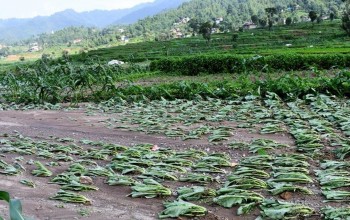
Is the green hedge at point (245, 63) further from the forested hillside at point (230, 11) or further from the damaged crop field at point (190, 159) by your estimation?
the forested hillside at point (230, 11)

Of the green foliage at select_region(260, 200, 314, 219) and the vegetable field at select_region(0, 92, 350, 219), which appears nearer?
the green foliage at select_region(260, 200, 314, 219)

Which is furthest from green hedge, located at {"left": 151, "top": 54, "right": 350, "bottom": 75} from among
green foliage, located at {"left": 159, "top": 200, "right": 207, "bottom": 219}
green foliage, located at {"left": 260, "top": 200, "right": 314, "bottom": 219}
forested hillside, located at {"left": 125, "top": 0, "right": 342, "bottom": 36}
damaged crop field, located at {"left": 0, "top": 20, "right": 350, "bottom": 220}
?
forested hillside, located at {"left": 125, "top": 0, "right": 342, "bottom": 36}

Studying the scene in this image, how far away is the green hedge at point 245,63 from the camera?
22.2 m

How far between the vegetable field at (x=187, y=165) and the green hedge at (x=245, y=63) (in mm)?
12708

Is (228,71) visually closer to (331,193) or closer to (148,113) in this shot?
(148,113)

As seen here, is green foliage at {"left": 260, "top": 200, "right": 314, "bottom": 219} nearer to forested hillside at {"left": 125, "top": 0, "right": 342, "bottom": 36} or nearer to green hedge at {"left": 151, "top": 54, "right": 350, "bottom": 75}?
green hedge at {"left": 151, "top": 54, "right": 350, "bottom": 75}

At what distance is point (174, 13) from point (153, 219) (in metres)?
150

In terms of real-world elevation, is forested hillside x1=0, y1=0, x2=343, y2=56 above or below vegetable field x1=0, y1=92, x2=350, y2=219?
above

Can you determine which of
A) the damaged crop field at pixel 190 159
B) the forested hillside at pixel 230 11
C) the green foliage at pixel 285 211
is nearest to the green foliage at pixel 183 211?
the damaged crop field at pixel 190 159

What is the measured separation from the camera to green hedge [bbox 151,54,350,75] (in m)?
22.2

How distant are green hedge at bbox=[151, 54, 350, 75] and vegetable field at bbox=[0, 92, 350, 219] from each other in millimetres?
12708

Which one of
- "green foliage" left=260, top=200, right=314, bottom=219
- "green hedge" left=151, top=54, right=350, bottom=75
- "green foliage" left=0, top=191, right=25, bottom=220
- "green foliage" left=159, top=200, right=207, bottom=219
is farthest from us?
"green hedge" left=151, top=54, right=350, bottom=75

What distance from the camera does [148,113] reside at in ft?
34.7

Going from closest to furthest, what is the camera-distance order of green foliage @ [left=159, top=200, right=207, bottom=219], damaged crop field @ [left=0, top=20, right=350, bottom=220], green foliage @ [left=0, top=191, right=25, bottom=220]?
green foliage @ [left=0, top=191, right=25, bottom=220] → green foliage @ [left=159, top=200, right=207, bottom=219] → damaged crop field @ [left=0, top=20, right=350, bottom=220]
